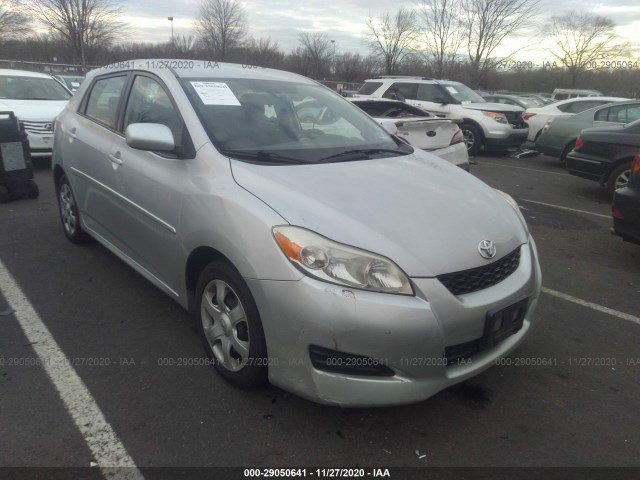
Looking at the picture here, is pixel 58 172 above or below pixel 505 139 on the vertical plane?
below

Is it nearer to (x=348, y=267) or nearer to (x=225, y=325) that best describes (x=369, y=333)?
(x=348, y=267)

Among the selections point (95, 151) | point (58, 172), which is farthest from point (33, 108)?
point (95, 151)

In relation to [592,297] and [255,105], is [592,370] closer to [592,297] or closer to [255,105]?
[592,297]

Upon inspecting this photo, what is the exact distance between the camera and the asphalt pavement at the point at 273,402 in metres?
2.22

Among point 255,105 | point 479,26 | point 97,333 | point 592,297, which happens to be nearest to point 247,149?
point 255,105

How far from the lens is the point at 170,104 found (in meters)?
3.09

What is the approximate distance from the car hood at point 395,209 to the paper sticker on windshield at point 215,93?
63 cm

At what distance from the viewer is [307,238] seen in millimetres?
2150

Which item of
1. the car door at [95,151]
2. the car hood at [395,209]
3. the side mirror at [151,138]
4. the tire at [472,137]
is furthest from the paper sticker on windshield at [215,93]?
the tire at [472,137]

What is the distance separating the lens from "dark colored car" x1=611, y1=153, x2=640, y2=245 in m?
4.36

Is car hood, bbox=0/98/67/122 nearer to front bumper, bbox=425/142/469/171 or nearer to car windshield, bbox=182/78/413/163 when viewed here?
car windshield, bbox=182/78/413/163

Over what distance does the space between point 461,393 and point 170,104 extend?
2502mm

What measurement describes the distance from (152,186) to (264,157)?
2.56 ft

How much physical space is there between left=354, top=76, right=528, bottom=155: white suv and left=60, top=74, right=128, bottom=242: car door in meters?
8.65
